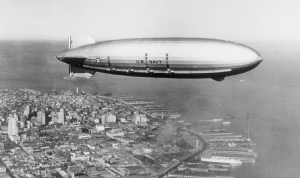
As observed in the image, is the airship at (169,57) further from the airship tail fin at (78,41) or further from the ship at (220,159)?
the ship at (220,159)

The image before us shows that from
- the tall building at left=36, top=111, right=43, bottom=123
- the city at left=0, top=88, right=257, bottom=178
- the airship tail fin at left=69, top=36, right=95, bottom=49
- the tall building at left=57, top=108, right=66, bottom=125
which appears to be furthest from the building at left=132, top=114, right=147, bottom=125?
the airship tail fin at left=69, top=36, right=95, bottom=49

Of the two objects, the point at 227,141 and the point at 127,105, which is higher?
the point at 127,105

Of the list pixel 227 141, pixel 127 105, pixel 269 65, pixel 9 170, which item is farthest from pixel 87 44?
pixel 269 65

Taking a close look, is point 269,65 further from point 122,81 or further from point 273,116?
point 122,81

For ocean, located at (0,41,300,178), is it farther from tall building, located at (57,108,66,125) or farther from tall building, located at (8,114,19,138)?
tall building, located at (8,114,19,138)

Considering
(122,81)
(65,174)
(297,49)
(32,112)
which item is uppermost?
(297,49)

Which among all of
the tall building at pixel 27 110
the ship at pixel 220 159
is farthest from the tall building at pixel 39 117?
the ship at pixel 220 159
